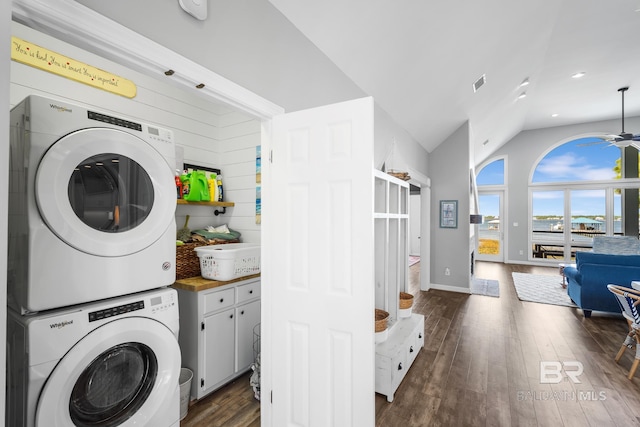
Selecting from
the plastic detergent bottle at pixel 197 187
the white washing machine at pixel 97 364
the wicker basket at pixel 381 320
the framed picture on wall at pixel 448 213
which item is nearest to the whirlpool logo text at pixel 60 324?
the white washing machine at pixel 97 364

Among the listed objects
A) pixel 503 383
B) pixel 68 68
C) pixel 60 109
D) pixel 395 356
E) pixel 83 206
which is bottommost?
pixel 503 383

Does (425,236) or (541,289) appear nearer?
(541,289)

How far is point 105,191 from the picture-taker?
1.39 m

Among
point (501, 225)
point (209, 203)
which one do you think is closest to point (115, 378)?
point (209, 203)

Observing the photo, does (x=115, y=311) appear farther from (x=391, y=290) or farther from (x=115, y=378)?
(x=391, y=290)

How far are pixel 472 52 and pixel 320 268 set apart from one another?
3034mm

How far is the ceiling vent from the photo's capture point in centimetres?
391

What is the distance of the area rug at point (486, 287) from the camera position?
17.5 feet

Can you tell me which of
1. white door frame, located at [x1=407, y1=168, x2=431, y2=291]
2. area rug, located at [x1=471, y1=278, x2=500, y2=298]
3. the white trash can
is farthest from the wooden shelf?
area rug, located at [x1=471, y1=278, x2=500, y2=298]

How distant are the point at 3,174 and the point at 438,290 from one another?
5.96 metres

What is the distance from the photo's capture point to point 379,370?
7.48 feet

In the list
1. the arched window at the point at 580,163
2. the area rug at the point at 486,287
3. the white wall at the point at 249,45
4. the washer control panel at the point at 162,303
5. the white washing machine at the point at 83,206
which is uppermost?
the arched window at the point at 580,163

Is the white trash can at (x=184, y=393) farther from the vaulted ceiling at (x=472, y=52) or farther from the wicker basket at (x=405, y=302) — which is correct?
the vaulted ceiling at (x=472, y=52)

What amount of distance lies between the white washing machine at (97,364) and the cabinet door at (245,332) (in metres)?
0.85
